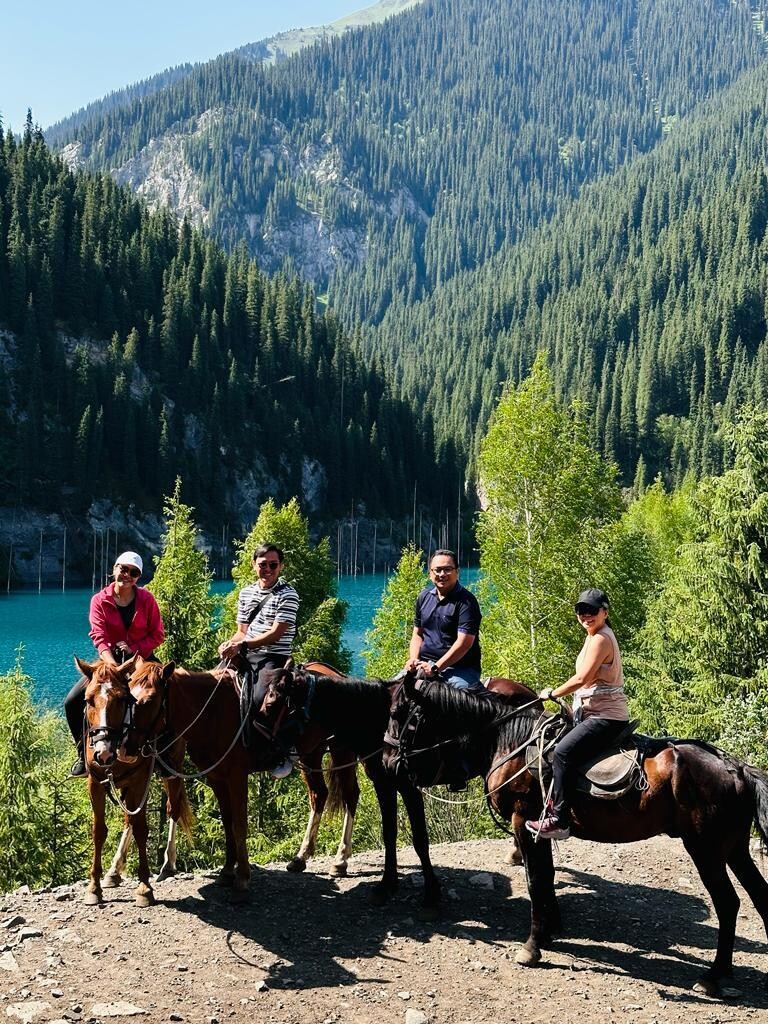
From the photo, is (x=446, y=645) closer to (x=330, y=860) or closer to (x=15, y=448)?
(x=330, y=860)

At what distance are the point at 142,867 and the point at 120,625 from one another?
8.86 ft

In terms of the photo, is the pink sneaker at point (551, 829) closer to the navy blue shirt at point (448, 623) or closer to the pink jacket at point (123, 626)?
the navy blue shirt at point (448, 623)

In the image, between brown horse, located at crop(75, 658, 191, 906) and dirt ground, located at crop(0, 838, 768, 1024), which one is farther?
brown horse, located at crop(75, 658, 191, 906)

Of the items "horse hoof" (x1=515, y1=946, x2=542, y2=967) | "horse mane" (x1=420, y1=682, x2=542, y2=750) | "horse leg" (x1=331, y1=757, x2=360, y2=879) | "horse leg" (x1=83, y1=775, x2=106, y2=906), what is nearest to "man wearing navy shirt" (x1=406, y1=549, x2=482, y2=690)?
"horse mane" (x1=420, y1=682, x2=542, y2=750)

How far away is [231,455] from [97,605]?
505 feet

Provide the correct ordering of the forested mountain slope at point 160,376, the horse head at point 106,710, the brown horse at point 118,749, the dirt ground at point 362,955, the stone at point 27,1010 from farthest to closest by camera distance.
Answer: the forested mountain slope at point 160,376 → the brown horse at point 118,749 → the horse head at point 106,710 → the dirt ground at point 362,955 → the stone at point 27,1010

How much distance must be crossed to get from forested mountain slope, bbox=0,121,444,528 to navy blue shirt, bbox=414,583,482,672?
12596 cm

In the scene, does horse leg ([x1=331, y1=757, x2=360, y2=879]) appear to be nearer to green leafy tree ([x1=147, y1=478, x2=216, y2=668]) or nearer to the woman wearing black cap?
the woman wearing black cap

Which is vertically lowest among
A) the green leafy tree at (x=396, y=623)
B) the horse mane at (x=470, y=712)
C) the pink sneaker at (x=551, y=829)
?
the green leafy tree at (x=396, y=623)

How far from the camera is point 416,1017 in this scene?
7977 millimetres

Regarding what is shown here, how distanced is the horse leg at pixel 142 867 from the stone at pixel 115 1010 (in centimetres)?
190

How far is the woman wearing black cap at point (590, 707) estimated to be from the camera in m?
8.99

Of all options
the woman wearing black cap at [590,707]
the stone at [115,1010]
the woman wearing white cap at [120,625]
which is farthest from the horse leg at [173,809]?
the woman wearing black cap at [590,707]

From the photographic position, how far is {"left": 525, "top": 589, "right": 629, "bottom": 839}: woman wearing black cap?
899cm
